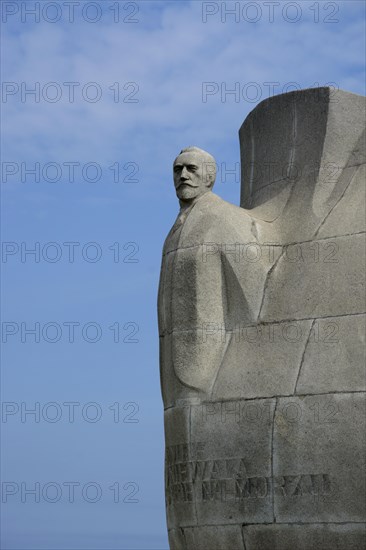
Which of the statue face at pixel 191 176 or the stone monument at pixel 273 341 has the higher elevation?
the statue face at pixel 191 176

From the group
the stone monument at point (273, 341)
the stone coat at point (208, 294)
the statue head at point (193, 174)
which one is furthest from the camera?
the statue head at point (193, 174)

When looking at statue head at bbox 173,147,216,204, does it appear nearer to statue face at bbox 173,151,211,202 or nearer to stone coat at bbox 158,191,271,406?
statue face at bbox 173,151,211,202

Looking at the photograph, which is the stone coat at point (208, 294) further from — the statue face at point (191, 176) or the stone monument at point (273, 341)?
the statue face at point (191, 176)

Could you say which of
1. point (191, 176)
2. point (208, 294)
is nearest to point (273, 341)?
point (208, 294)

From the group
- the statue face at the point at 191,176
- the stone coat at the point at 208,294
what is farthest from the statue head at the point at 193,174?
the stone coat at the point at 208,294

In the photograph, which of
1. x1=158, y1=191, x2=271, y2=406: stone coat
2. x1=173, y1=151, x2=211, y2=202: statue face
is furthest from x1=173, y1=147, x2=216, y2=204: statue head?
x1=158, y1=191, x2=271, y2=406: stone coat

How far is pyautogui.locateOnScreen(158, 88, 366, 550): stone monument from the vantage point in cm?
1291

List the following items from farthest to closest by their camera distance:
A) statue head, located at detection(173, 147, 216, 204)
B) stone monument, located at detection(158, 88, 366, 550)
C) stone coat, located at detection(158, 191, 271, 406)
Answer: statue head, located at detection(173, 147, 216, 204) → stone coat, located at detection(158, 191, 271, 406) → stone monument, located at detection(158, 88, 366, 550)

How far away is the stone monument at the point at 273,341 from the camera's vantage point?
1291 centimetres

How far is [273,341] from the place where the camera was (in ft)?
44.9

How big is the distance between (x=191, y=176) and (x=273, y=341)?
244 cm

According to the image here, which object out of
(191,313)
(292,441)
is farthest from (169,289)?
(292,441)

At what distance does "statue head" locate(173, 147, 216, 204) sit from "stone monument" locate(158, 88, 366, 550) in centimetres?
2

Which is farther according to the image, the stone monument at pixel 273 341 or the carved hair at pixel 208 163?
the carved hair at pixel 208 163
